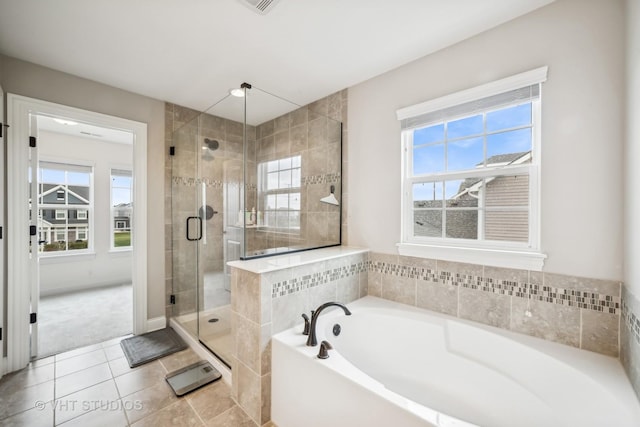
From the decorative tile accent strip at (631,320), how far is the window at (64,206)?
20.1ft

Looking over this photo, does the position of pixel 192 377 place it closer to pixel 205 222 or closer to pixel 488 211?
pixel 205 222

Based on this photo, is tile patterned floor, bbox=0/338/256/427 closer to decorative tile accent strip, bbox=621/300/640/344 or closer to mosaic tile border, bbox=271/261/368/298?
mosaic tile border, bbox=271/261/368/298

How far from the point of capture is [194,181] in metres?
2.60

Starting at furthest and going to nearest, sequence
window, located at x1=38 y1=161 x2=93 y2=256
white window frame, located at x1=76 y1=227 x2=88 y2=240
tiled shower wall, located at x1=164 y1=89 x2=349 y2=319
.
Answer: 1. white window frame, located at x1=76 y1=227 x2=88 y2=240
2. window, located at x1=38 y1=161 x2=93 y2=256
3. tiled shower wall, located at x1=164 y1=89 x2=349 y2=319

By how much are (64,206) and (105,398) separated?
3.91m

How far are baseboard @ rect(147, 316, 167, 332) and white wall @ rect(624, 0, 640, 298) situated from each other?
3573 mm

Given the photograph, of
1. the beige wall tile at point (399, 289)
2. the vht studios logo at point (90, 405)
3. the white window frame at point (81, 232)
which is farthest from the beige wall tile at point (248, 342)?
the white window frame at point (81, 232)

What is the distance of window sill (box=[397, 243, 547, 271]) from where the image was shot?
1.56m

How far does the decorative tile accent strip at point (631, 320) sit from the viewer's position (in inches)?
44.4

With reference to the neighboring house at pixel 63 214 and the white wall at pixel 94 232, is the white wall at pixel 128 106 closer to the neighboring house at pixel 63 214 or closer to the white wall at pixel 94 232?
the white wall at pixel 94 232

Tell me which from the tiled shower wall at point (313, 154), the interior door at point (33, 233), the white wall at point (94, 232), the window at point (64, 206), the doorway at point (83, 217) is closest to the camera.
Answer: the interior door at point (33, 233)

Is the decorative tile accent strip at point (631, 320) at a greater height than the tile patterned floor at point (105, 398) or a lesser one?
greater

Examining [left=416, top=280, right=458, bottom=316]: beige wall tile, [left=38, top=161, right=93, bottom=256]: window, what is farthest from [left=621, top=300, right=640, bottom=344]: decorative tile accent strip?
[left=38, top=161, right=93, bottom=256]: window

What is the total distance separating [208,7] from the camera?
154 cm
